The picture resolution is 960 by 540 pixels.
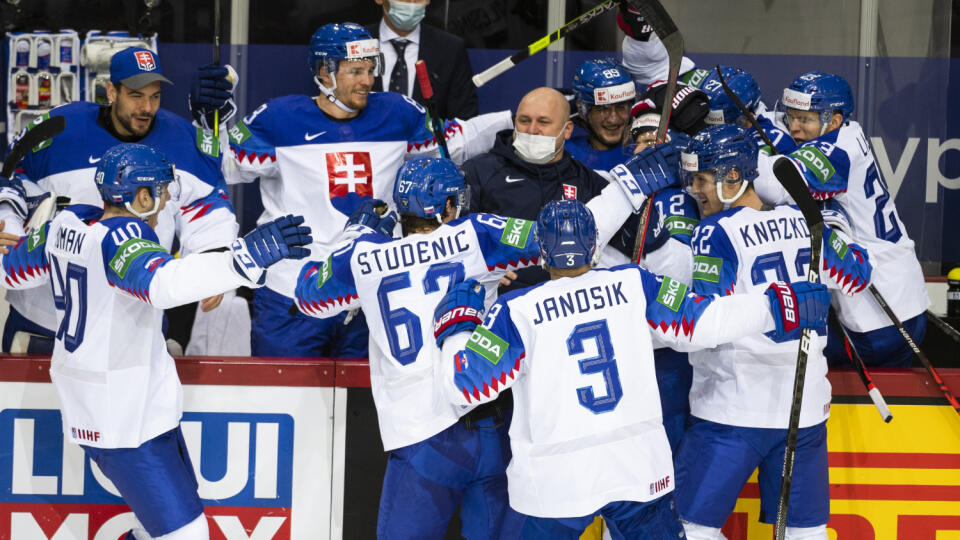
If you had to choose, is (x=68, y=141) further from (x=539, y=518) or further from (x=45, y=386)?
(x=539, y=518)

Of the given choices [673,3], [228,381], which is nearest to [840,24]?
[673,3]

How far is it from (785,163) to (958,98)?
262 cm

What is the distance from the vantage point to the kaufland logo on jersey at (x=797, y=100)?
15.2 ft

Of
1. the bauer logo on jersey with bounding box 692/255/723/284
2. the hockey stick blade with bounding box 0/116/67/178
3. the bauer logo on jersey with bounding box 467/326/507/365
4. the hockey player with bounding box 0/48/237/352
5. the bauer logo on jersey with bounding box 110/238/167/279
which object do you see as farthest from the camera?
the hockey player with bounding box 0/48/237/352

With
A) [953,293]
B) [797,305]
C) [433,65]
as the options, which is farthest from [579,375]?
[953,293]

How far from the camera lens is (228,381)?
14.0 feet

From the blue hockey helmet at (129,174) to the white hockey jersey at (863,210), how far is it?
2262 millimetres

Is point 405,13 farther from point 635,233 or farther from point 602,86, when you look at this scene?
point 635,233

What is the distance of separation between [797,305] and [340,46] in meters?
2.12

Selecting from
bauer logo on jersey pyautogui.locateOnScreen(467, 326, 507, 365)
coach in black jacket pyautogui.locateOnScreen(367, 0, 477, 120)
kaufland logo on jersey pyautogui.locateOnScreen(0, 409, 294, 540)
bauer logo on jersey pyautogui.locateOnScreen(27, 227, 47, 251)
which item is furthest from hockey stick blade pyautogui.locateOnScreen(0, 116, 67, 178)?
bauer logo on jersey pyautogui.locateOnScreen(467, 326, 507, 365)

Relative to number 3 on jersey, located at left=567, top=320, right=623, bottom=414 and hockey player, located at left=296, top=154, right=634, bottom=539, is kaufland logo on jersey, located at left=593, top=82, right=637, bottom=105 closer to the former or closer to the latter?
hockey player, located at left=296, top=154, right=634, bottom=539

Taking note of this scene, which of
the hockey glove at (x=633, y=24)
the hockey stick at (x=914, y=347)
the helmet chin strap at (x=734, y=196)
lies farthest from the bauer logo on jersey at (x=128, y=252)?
the hockey stick at (x=914, y=347)

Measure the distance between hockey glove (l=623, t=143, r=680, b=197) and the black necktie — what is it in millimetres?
1712

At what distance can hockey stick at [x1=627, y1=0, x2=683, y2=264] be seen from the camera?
4.15m
